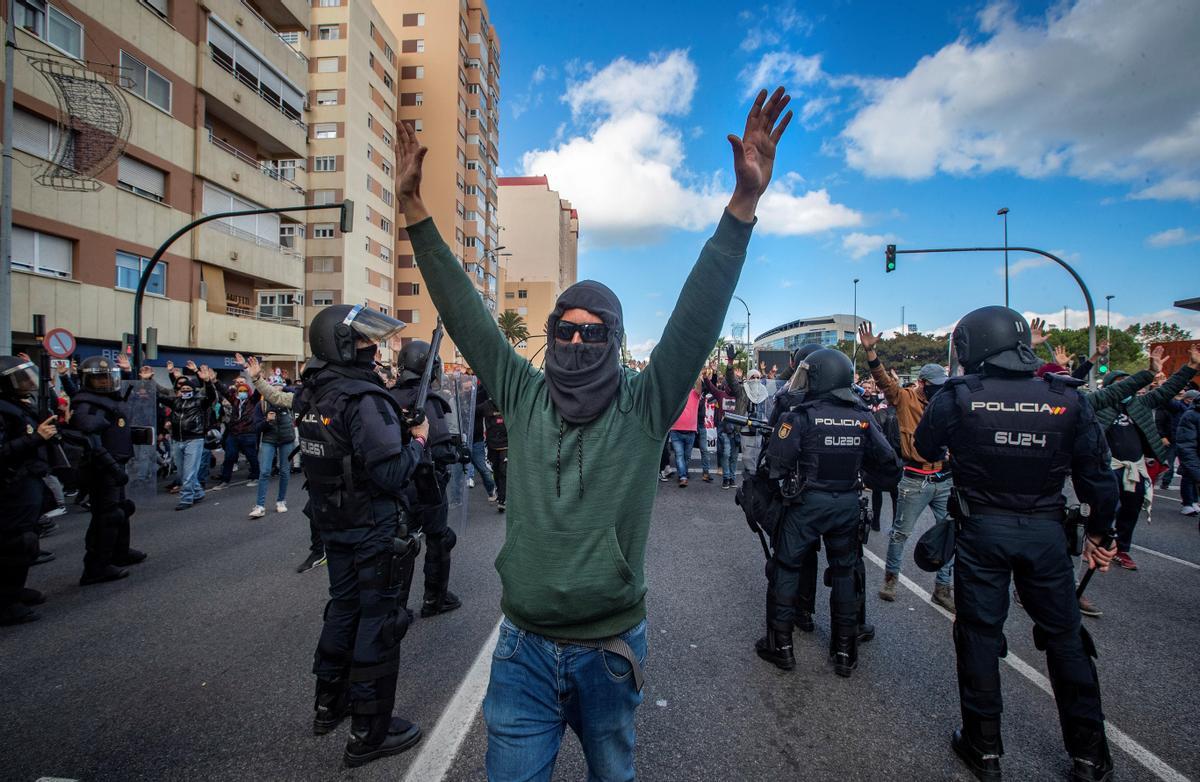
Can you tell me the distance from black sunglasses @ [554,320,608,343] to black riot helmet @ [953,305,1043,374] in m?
2.60

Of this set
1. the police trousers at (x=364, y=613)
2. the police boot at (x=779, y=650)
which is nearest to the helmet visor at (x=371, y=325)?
→ the police trousers at (x=364, y=613)

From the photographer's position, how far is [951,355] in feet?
13.1

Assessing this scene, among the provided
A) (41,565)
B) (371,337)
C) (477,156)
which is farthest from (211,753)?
(477,156)

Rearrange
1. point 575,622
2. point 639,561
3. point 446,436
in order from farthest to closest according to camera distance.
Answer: point 446,436, point 639,561, point 575,622

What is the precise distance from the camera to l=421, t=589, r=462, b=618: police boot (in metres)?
4.52

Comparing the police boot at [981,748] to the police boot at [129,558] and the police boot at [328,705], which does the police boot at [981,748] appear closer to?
the police boot at [328,705]

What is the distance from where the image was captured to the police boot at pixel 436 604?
4516 millimetres

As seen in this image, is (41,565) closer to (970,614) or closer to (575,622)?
(575,622)

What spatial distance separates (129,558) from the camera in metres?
5.86

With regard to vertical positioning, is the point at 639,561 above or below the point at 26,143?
below

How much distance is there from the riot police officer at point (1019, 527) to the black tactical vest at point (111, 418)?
24.9ft

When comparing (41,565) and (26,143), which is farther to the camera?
(26,143)

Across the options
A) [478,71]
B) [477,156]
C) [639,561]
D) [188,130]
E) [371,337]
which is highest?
[478,71]

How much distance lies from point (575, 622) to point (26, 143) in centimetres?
2212
